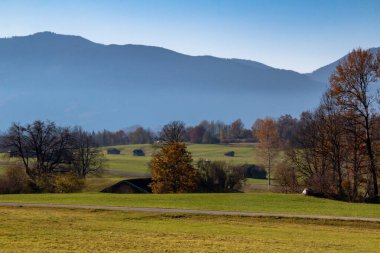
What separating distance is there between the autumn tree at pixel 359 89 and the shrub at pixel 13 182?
40.5 meters

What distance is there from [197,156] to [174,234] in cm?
11087

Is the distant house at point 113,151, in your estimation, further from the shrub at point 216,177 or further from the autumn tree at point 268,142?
the shrub at point 216,177

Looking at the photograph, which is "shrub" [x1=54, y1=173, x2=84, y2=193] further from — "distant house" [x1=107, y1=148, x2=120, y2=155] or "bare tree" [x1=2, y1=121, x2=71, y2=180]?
"distant house" [x1=107, y1=148, x2=120, y2=155]

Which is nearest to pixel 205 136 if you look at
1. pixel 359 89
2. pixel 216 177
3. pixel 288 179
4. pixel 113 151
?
pixel 113 151

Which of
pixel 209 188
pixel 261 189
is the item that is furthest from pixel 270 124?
pixel 209 188

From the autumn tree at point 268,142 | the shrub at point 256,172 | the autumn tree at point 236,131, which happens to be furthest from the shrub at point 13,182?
the autumn tree at point 236,131

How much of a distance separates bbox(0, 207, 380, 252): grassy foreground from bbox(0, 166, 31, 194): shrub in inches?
1130

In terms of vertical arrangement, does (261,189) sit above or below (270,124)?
below

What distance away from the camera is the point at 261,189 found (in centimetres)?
7675

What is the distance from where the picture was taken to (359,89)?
4353cm

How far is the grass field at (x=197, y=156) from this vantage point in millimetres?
114938

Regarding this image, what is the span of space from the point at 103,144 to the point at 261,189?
125m

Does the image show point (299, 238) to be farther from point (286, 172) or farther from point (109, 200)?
point (286, 172)

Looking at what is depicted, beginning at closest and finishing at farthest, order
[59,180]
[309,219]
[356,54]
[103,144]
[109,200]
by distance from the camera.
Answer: [309,219] < [109,200] < [356,54] < [59,180] < [103,144]
